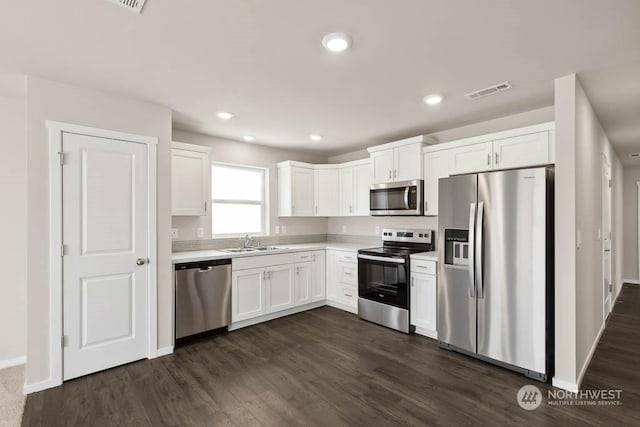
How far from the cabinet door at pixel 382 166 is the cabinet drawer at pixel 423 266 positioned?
1.22 meters

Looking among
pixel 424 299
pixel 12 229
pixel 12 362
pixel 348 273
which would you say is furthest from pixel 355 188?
pixel 12 362

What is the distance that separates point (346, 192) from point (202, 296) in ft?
8.67

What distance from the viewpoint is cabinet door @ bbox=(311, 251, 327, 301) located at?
15.3 ft

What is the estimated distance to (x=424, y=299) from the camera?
139 inches

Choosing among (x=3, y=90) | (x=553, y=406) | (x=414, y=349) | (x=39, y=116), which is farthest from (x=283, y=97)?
(x=553, y=406)

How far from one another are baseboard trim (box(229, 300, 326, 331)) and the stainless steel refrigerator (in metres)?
2.00

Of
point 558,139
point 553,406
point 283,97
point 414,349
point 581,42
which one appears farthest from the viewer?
point 414,349

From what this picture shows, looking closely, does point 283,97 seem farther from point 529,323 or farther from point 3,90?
point 529,323

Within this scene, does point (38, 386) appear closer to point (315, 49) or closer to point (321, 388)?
point (321, 388)

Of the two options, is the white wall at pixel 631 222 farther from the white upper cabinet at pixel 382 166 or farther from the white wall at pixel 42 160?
the white wall at pixel 42 160

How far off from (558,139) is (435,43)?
4.35 feet

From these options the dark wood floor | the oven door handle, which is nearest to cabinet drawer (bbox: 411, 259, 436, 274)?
the oven door handle

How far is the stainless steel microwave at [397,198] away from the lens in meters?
3.93

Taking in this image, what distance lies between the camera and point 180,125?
3.85 m
